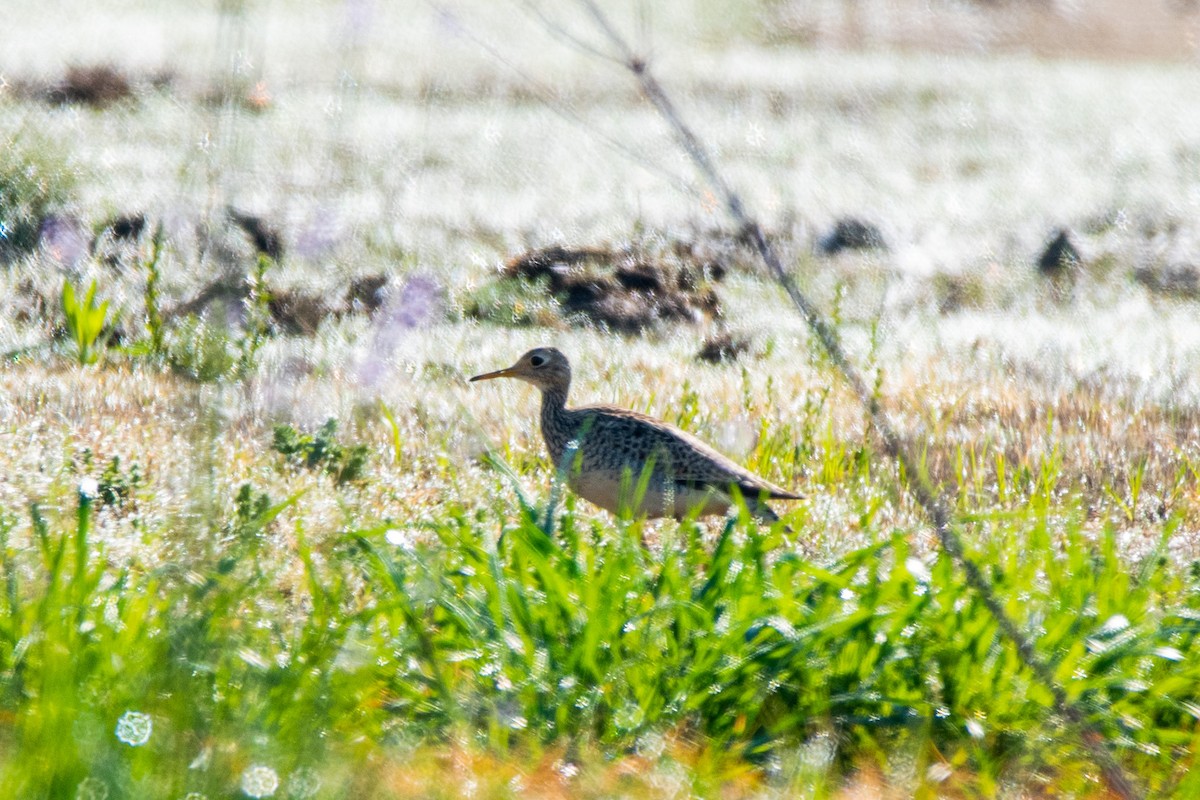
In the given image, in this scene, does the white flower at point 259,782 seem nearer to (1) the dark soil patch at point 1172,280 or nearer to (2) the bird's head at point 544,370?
(2) the bird's head at point 544,370

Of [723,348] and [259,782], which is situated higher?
[259,782]

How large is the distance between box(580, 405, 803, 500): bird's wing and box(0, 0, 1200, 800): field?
0.23 metres

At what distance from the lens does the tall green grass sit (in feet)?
11.9

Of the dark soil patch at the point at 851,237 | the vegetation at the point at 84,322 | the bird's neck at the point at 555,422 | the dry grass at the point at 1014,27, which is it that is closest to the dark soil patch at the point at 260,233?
the vegetation at the point at 84,322

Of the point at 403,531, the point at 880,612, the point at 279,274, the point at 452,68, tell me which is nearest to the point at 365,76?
the point at 452,68

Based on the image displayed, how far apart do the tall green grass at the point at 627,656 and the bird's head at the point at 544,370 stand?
1898 millimetres

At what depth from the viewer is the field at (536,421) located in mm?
Result: 3693

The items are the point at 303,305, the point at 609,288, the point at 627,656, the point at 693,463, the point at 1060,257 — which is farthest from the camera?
the point at 1060,257

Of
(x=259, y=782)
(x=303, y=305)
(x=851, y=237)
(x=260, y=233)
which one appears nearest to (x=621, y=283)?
(x=303, y=305)

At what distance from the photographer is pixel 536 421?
23.5ft

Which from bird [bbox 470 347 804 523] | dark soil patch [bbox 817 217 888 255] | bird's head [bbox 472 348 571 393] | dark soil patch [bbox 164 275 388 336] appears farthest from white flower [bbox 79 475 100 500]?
dark soil patch [bbox 817 217 888 255]

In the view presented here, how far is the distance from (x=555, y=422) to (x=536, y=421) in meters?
0.87

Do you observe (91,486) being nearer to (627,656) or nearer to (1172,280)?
(627,656)

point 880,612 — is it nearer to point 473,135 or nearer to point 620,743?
point 620,743
